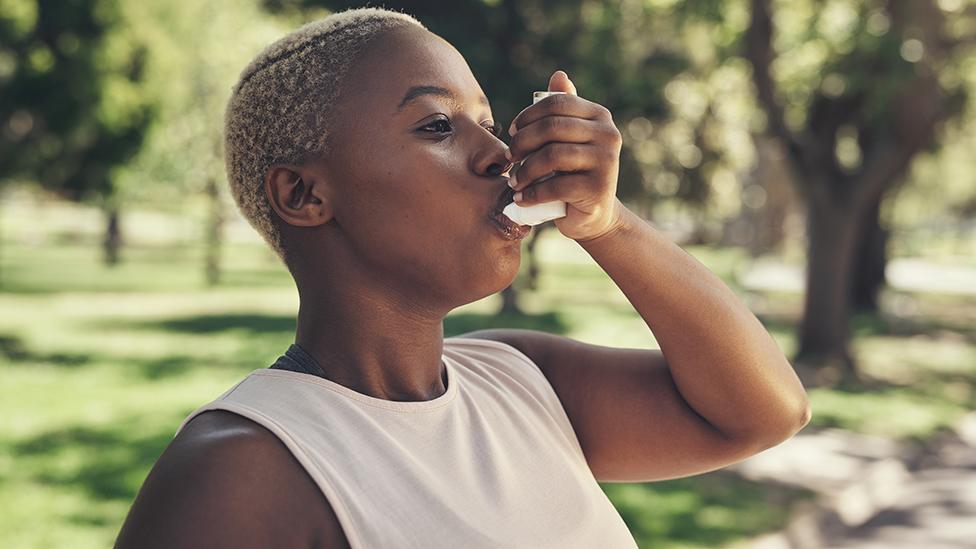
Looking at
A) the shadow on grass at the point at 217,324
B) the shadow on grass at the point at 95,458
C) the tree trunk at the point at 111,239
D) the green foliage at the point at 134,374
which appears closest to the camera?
the green foliage at the point at 134,374

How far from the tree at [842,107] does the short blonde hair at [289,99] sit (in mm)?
11138

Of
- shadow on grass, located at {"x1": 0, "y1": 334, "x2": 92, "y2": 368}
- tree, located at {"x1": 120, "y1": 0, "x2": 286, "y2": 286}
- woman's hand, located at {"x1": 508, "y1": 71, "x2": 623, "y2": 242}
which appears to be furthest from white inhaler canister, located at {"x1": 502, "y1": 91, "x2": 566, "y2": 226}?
tree, located at {"x1": 120, "y1": 0, "x2": 286, "y2": 286}

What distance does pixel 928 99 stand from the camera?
12.3 meters

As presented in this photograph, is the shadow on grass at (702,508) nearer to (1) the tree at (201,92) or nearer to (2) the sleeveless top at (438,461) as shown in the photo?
(2) the sleeveless top at (438,461)

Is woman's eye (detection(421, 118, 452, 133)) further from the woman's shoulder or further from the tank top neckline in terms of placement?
the woman's shoulder

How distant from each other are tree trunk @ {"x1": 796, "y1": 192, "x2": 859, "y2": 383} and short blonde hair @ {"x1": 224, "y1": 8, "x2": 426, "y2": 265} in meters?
12.1

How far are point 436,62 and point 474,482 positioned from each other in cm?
64

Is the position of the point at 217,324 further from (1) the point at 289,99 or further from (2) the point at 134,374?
(1) the point at 289,99

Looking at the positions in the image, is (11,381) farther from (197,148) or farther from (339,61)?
(197,148)

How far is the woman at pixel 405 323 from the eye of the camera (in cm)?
133

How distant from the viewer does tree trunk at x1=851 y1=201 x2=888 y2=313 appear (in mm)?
21203

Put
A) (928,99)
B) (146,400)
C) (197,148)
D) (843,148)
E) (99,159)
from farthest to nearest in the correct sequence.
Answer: (843,148) < (197,148) < (99,159) < (928,99) < (146,400)

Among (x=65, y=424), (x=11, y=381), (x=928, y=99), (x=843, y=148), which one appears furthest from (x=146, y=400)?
(x=843, y=148)

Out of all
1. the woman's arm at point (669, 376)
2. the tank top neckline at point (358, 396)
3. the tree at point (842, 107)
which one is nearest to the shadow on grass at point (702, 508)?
the woman's arm at point (669, 376)
